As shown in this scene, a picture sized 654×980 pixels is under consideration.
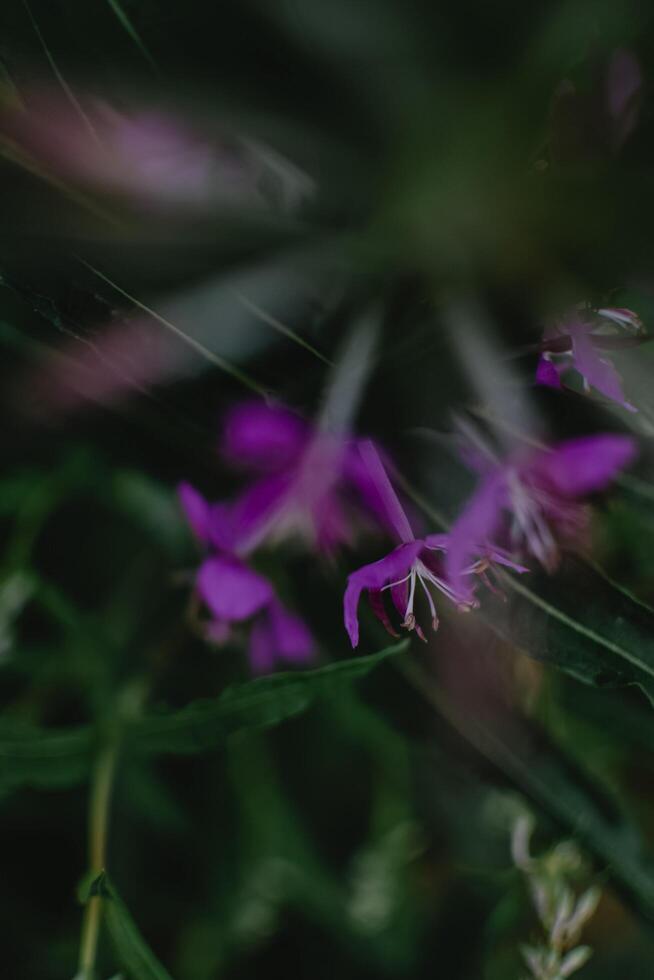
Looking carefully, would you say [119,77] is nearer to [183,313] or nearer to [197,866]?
[183,313]

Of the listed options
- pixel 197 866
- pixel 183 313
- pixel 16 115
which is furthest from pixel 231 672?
pixel 16 115

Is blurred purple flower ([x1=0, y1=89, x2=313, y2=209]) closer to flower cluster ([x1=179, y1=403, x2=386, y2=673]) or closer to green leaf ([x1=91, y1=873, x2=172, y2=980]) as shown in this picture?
flower cluster ([x1=179, y1=403, x2=386, y2=673])

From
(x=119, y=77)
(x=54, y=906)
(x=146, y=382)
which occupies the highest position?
(x=119, y=77)

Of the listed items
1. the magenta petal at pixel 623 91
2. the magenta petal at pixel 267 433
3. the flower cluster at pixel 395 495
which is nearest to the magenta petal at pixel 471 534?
the flower cluster at pixel 395 495

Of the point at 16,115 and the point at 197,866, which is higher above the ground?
the point at 16,115

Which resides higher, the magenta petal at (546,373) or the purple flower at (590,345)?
the purple flower at (590,345)

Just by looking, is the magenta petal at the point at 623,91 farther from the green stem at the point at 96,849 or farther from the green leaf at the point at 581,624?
the green stem at the point at 96,849

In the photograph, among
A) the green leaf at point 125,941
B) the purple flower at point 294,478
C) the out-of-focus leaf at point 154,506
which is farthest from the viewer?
the out-of-focus leaf at point 154,506
